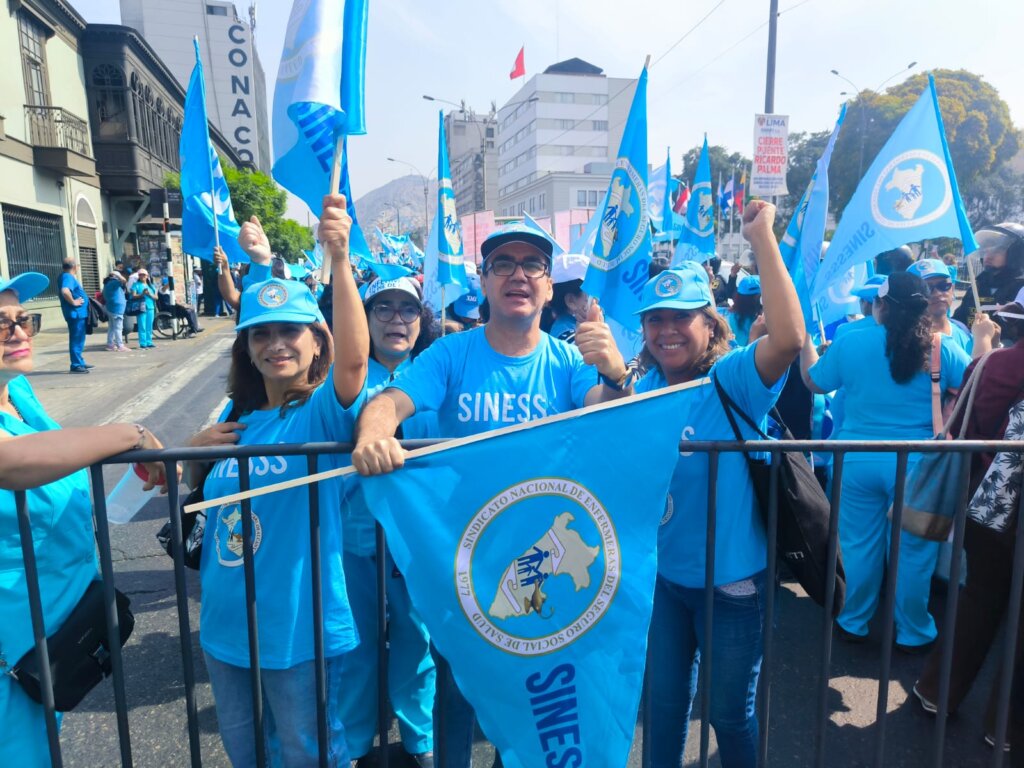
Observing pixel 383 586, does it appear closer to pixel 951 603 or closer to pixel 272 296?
pixel 272 296

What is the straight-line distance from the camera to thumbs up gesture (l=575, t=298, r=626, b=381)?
7.32 ft

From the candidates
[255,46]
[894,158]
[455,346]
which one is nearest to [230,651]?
[455,346]

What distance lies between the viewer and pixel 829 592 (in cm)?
217

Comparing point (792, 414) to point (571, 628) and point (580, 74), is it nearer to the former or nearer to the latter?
point (571, 628)

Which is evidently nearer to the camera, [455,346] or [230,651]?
[230,651]

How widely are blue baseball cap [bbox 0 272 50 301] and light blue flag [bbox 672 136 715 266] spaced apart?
739cm

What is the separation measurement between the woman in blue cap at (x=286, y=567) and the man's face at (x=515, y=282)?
0.61 m

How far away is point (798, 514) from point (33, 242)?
22.7 metres

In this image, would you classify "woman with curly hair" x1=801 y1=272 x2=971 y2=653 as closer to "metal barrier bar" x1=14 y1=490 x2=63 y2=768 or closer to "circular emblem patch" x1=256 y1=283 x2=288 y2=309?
"circular emblem patch" x1=256 y1=283 x2=288 y2=309

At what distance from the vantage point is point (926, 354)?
3.68 meters

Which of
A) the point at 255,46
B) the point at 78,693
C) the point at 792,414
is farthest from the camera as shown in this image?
the point at 255,46

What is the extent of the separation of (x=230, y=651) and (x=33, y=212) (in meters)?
22.2

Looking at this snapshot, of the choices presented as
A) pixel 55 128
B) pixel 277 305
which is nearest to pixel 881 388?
pixel 277 305

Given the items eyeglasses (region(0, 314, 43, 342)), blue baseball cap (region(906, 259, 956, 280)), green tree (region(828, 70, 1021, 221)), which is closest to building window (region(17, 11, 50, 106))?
eyeglasses (region(0, 314, 43, 342))
